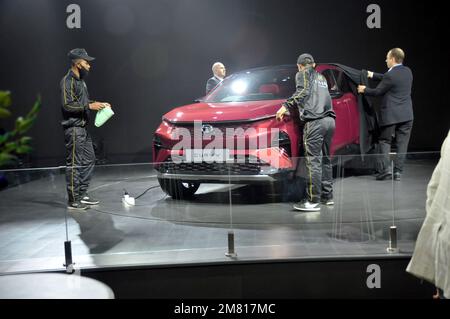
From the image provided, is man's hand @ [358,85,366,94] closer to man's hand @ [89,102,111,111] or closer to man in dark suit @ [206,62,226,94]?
man in dark suit @ [206,62,226,94]

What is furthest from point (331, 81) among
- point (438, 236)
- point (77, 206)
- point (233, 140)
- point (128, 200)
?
point (438, 236)

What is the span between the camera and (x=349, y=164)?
3.94 metres

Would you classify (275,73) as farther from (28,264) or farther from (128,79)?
(128,79)

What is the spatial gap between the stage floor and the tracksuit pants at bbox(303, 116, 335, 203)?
0.11m

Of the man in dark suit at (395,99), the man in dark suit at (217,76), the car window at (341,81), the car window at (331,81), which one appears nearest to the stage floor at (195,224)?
the car window at (331,81)

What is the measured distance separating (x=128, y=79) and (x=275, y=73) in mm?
4183

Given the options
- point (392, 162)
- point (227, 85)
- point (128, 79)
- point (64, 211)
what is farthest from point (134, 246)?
point (128, 79)

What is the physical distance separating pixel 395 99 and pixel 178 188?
9.88 ft

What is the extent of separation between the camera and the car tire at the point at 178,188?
417cm

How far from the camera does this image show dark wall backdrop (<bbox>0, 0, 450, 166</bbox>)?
28.7 ft

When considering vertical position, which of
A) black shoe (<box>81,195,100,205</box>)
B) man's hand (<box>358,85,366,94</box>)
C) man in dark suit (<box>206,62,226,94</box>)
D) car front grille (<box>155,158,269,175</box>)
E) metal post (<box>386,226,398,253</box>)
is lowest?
metal post (<box>386,226,398,253</box>)

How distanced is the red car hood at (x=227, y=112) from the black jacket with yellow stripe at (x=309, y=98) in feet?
0.67

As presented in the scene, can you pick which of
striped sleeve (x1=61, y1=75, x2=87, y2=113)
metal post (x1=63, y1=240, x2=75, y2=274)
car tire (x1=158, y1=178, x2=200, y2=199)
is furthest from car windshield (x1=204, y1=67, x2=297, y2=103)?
metal post (x1=63, y1=240, x2=75, y2=274)

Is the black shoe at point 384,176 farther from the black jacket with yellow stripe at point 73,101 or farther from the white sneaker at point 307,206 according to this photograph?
the black jacket with yellow stripe at point 73,101
